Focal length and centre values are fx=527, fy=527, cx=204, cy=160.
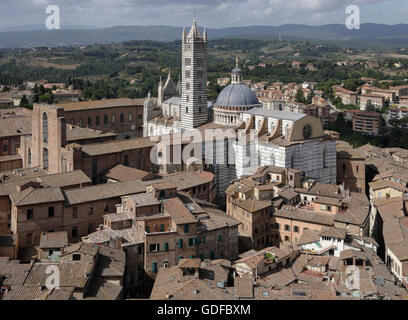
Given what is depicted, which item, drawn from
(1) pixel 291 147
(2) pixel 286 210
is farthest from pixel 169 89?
(2) pixel 286 210

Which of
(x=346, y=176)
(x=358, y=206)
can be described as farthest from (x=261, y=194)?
(x=346, y=176)

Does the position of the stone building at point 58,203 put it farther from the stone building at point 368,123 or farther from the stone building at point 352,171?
the stone building at point 368,123

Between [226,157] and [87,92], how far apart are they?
1924 inches

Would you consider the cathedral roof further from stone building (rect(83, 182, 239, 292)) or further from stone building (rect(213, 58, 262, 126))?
stone building (rect(83, 182, 239, 292))

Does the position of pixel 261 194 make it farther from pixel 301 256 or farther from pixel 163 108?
pixel 163 108

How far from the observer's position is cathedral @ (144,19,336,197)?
40.7 metres

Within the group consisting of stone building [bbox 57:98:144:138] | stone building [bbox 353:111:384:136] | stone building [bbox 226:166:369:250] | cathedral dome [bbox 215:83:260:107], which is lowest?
stone building [bbox 226:166:369:250]

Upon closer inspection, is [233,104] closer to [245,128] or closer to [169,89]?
[245,128]

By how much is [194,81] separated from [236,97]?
4.24 m

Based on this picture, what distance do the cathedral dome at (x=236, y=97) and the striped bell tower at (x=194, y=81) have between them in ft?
6.85

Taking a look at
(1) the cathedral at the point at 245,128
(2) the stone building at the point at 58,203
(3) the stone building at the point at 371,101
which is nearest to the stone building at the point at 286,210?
(2) the stone building at the point at 58,203

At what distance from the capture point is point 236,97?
46.6 meters

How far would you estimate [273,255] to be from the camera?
2783cm

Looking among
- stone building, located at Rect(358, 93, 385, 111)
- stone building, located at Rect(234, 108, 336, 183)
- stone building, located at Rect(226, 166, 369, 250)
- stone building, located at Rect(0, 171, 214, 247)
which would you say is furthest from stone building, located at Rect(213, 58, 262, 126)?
stone building, located at Rect(358, 93, 385, 111)
